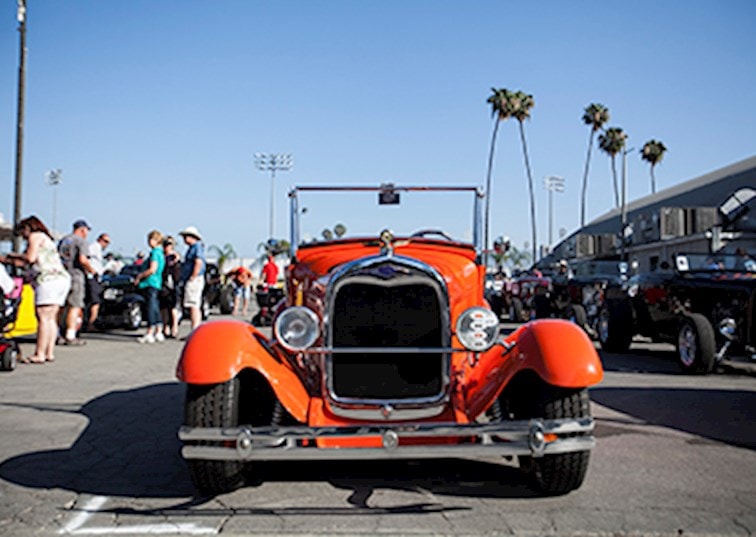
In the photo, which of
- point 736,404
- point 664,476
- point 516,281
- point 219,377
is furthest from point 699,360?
point 516,281

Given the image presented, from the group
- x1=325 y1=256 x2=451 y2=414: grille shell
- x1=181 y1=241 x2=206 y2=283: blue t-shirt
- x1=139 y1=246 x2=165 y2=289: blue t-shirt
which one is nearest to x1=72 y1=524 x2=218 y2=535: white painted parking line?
x1=325 y1=256 x2=451 y2=414: grille shell

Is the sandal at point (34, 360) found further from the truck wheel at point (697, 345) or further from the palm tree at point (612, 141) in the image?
the palm tree at point (612, 141)

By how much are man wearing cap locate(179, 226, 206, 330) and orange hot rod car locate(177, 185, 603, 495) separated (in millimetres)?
6848

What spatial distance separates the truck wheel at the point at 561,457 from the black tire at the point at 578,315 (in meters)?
9.28

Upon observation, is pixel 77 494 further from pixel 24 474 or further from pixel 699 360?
pixel 699 360

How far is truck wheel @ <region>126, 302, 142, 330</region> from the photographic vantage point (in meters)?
13.6

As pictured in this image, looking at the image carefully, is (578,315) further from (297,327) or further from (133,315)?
(297,327)

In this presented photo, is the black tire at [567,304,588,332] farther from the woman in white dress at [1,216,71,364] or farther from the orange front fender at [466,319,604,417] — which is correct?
the orange front fender at [466,319,604,417]

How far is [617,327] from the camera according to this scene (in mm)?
10898

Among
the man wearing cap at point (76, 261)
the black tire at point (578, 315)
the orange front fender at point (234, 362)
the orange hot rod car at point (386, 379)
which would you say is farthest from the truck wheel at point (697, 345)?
the man wearing cap at point (76, 261)

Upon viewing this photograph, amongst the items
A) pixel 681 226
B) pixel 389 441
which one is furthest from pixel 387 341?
pixel 681 226

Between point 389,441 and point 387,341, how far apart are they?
800mm

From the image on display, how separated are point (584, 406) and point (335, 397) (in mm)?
1325

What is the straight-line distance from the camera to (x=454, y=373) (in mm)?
4113
